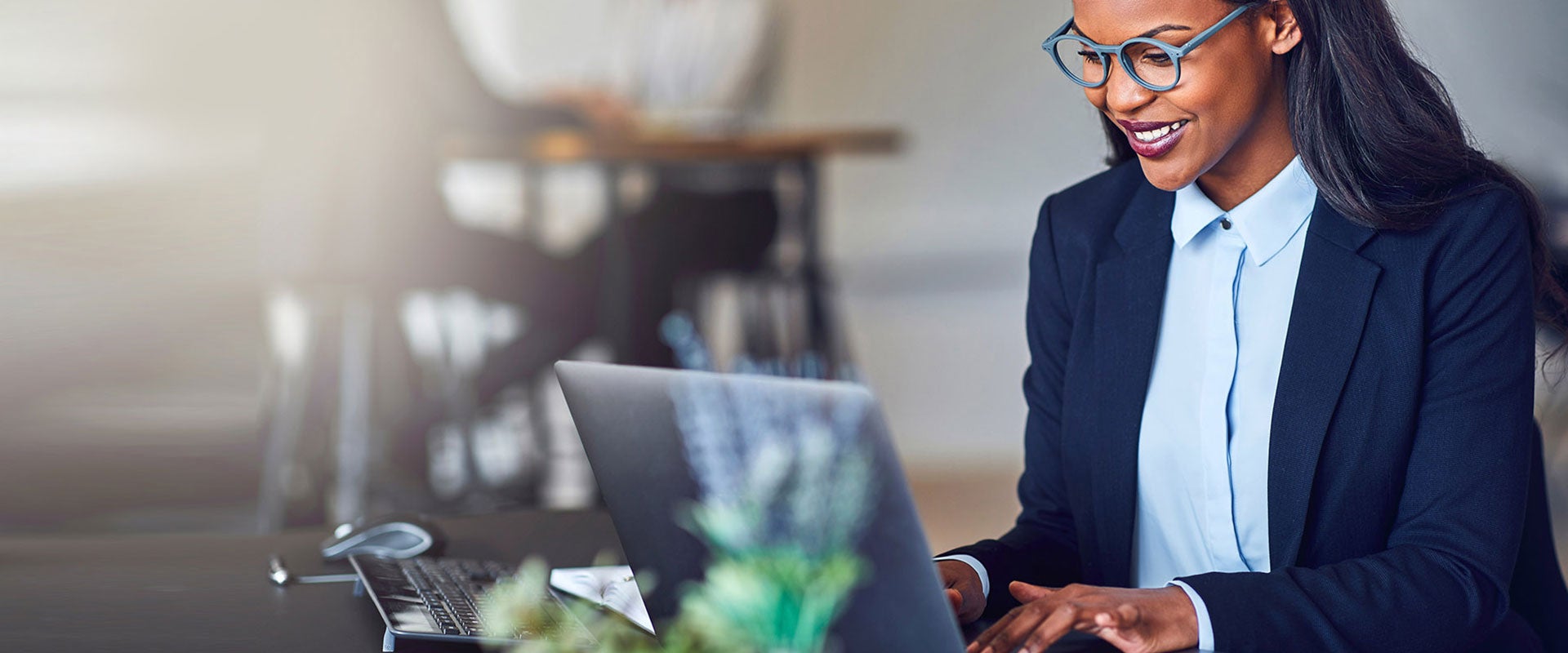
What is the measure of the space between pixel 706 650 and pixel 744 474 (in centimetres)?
12

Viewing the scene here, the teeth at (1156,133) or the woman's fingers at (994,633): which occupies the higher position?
the teeth at (1156,133)

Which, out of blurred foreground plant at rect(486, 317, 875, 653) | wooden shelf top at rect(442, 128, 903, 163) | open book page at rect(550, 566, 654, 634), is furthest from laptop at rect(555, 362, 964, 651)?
wooden shelf top at rect(442, 128, 903, 163)

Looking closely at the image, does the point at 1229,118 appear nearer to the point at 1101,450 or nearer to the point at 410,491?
the point at 1101,450

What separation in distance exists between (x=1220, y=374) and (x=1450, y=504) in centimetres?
22

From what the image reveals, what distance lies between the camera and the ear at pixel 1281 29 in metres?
1.13

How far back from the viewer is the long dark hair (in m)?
1.11

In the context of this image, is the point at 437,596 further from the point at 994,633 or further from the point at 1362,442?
the point at 1362,442

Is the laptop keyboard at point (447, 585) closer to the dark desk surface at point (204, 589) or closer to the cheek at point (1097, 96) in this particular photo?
the dark desk surface at point (204, 589)

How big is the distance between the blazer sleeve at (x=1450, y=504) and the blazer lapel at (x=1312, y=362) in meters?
0.06

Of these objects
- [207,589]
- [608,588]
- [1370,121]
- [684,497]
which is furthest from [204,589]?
[1370,121]

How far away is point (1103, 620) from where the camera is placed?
2.74 feet

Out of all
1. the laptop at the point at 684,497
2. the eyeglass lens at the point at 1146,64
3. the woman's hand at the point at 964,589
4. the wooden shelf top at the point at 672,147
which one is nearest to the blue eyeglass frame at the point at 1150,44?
the eyeglass lens at the point at 1146,64

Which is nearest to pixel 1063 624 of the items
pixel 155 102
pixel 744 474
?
pixel 744 474

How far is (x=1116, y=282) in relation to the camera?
1271 mm
